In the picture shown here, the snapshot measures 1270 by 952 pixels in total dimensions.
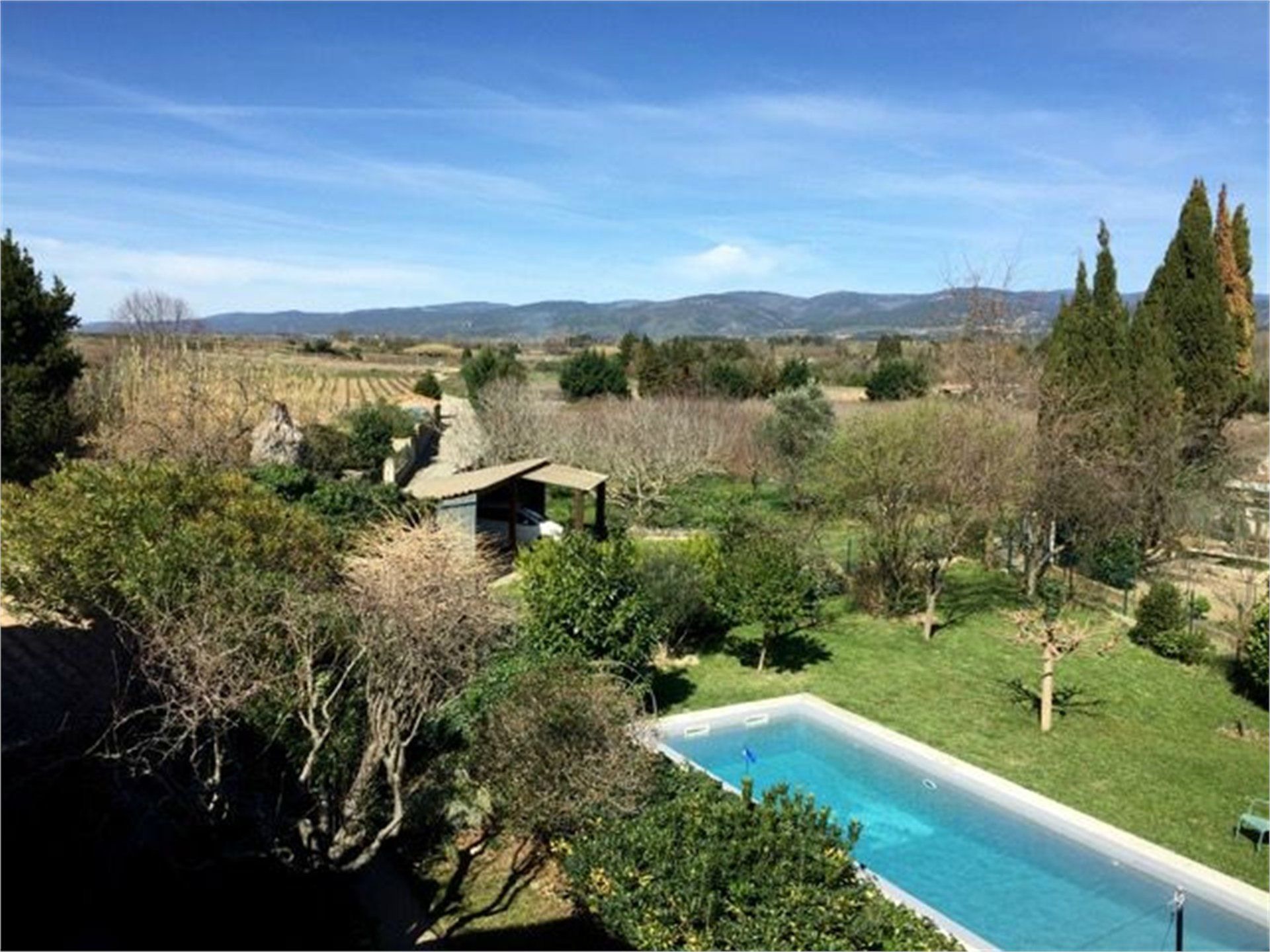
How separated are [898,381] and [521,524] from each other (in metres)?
33.7

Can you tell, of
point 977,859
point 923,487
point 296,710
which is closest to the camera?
point 296,710

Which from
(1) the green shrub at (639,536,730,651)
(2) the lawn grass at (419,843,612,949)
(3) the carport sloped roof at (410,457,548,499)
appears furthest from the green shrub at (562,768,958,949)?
(3) the carport sloped roof at (410,457,548,499)

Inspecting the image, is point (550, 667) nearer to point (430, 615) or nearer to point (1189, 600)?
point (430, 615)

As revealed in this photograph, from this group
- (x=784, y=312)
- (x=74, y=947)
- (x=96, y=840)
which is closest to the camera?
(x=74, y=947)

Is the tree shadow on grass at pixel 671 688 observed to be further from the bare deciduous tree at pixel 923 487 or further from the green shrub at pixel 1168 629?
the green shrub at pixel 1168 629

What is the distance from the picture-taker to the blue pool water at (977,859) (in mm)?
9414

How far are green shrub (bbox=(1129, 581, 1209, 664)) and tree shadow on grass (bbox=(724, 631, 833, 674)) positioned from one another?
6.19 m

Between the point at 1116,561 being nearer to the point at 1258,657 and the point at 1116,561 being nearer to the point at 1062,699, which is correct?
the point at 1258,657

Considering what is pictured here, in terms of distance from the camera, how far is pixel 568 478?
23.0 meters

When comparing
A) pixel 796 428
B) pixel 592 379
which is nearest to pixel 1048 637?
pixel 796 428

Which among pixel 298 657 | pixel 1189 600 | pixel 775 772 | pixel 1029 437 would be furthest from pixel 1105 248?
pixel 298 657

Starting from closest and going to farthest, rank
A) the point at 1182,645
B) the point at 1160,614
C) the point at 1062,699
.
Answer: the point at 1062,699 → the point at 1182,645 → the point at 1160,614

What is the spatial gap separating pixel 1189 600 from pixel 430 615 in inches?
610

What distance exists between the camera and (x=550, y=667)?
1105 centimetres
